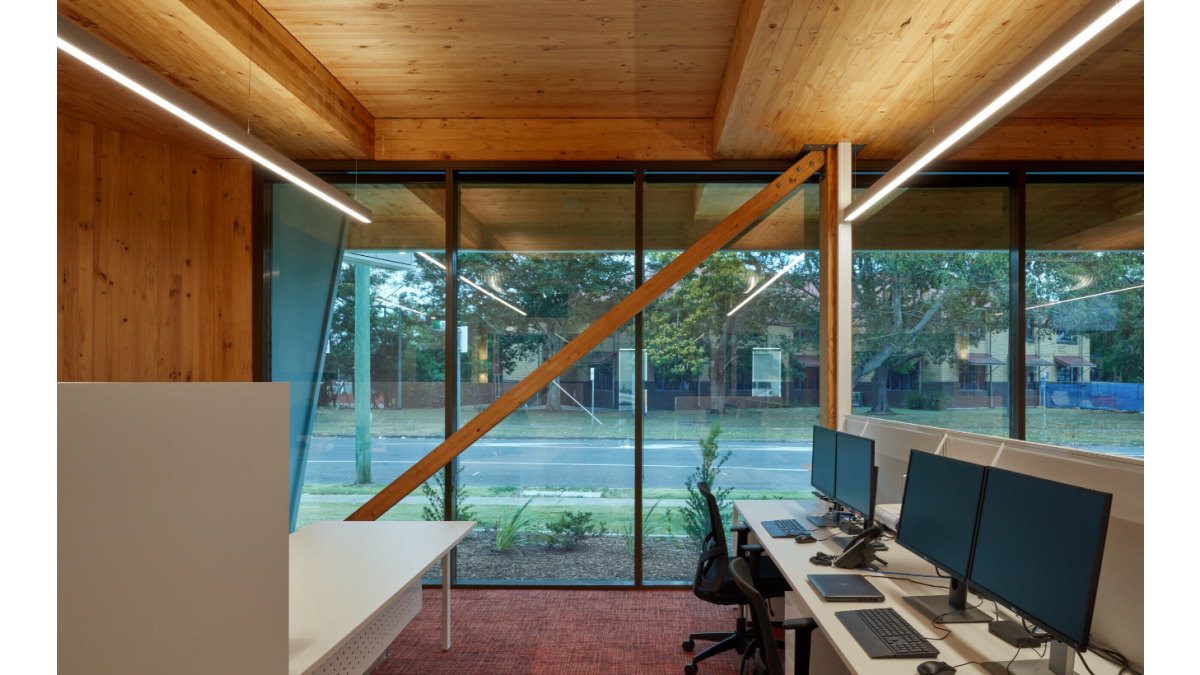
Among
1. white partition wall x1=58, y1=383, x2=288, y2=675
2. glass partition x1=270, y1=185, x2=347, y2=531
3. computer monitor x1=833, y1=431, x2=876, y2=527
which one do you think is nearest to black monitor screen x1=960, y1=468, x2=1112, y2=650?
→ computer monitor x1=833, y1=431, x2=876, y2=527

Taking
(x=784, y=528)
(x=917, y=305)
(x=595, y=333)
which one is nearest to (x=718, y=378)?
(x=595, y=333)

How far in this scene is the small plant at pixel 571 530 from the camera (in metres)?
4.07

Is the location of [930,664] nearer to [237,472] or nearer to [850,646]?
[850,646]

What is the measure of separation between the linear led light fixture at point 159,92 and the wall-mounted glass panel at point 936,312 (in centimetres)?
362

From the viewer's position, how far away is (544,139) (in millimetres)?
4039

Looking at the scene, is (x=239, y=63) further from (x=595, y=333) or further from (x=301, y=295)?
(x=595, y=333)

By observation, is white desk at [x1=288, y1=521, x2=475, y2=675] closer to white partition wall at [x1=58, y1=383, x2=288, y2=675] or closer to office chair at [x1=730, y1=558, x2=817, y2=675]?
white partition wall at [x1=58, y1=383, x2=288, y2=675]

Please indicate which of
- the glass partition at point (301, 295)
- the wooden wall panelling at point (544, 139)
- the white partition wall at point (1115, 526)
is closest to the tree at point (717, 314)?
the wooden wall panelling at point (544, 139)

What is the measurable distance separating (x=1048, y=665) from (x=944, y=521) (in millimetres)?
524

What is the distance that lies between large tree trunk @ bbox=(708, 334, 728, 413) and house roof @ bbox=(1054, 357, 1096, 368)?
218 cm

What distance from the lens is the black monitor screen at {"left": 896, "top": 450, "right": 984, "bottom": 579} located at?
180cm

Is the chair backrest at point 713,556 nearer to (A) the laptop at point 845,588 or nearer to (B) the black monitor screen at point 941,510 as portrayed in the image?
(A) the laptop at point 845,588

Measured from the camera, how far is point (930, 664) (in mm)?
1487
